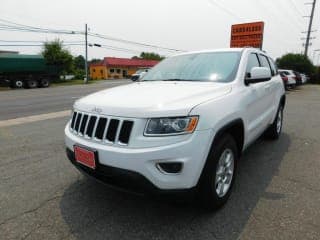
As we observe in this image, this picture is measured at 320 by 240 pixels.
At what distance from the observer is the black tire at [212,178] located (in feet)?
7.74

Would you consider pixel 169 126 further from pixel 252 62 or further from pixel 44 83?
pixel 44 83

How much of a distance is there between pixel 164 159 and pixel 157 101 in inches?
21.3

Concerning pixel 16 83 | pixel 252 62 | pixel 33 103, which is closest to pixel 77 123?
pixel 252 62

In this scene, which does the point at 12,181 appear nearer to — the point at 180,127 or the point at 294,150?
the point at 180,127

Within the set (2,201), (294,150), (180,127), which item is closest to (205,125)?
(180,127)

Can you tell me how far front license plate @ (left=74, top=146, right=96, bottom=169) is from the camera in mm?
2408

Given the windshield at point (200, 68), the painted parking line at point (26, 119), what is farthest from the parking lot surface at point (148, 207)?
the painted parking line at point (26, 119)

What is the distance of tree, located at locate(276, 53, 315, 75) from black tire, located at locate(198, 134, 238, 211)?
121ft

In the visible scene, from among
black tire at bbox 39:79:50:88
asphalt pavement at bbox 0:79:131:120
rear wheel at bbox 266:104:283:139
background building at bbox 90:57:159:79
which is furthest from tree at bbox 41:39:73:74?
rear wheel at bbox 266:104:283:139

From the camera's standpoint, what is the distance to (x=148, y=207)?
109 inches

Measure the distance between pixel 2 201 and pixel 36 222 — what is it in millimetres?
699

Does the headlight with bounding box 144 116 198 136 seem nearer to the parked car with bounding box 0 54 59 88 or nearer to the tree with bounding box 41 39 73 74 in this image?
the parked car with bounding box 0 54 59 88

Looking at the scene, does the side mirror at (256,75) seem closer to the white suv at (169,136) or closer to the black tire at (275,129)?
the white suv at (169,136)

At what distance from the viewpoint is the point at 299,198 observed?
298 centimetres
